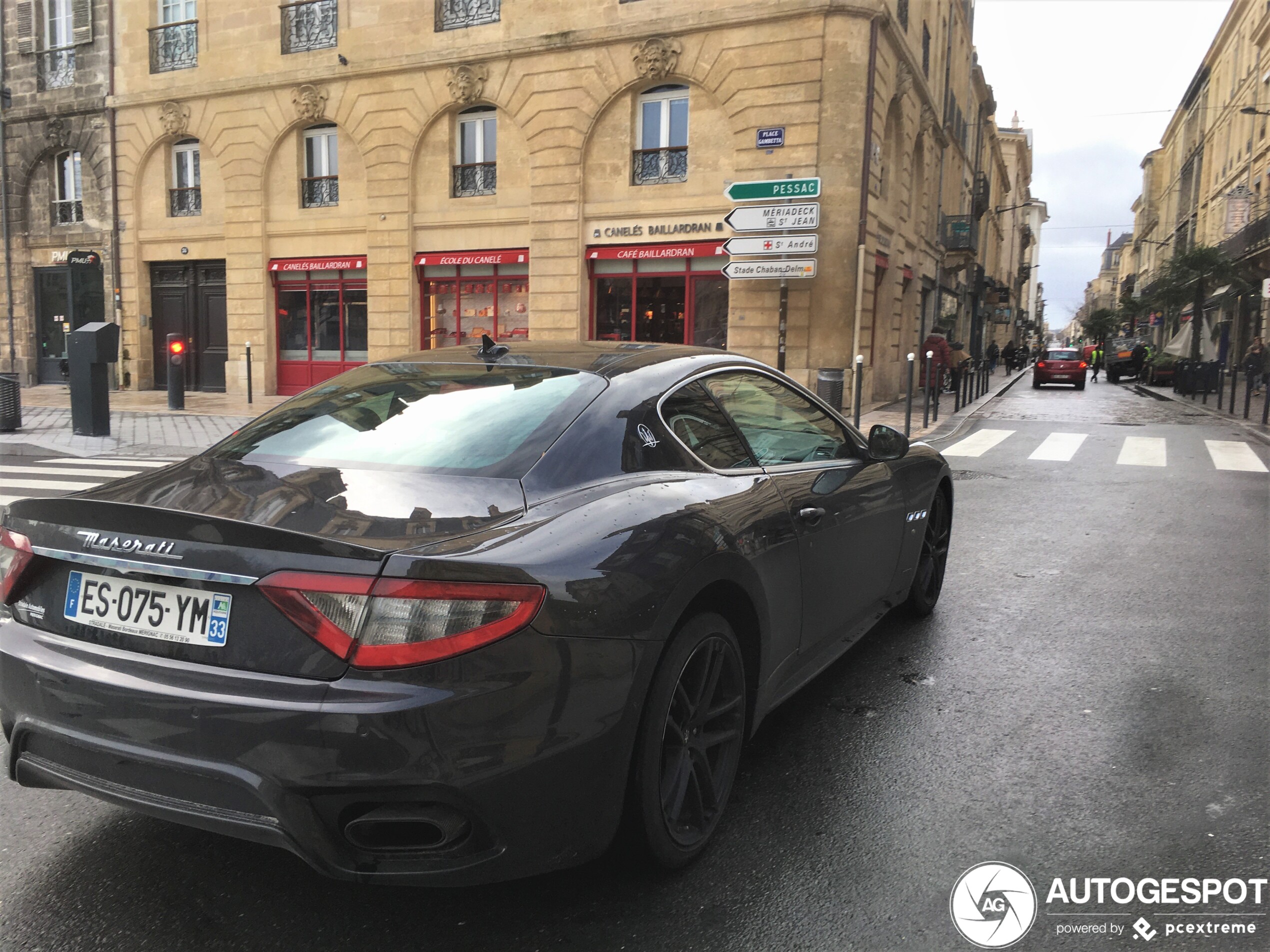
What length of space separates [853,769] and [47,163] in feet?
96.5

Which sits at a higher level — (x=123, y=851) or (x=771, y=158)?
(x=771, y=158)

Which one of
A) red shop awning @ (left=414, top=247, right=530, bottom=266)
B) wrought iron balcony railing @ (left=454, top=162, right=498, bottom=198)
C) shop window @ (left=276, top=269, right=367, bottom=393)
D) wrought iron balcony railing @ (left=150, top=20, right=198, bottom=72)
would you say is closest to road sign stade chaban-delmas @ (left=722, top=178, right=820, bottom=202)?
red shop awning @ (left=414, top=247, right=530, bottom=266)

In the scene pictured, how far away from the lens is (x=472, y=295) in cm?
2169

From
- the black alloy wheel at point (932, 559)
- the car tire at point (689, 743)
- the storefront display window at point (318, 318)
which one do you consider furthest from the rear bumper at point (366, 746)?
the storefront display window at point (318, 318)

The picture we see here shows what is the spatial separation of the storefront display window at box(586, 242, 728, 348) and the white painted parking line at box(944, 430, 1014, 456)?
219 inches

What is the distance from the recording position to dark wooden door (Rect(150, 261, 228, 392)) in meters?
24.0

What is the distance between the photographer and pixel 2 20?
A: 26141 millimetres

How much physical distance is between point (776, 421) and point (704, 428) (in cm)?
60

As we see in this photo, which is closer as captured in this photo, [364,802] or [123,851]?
[364,802]

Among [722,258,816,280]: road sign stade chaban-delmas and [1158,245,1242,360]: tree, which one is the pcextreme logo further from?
[1158,245,1242,360]: tree

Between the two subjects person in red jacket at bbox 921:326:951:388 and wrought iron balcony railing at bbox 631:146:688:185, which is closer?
wrought iron balcony railing at bbox 631:146:688:185

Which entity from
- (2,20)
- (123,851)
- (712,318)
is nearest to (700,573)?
(123,851)

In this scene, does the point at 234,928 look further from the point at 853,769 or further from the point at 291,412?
the point at 853,769

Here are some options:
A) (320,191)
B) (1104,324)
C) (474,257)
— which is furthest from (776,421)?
(1104,324)
